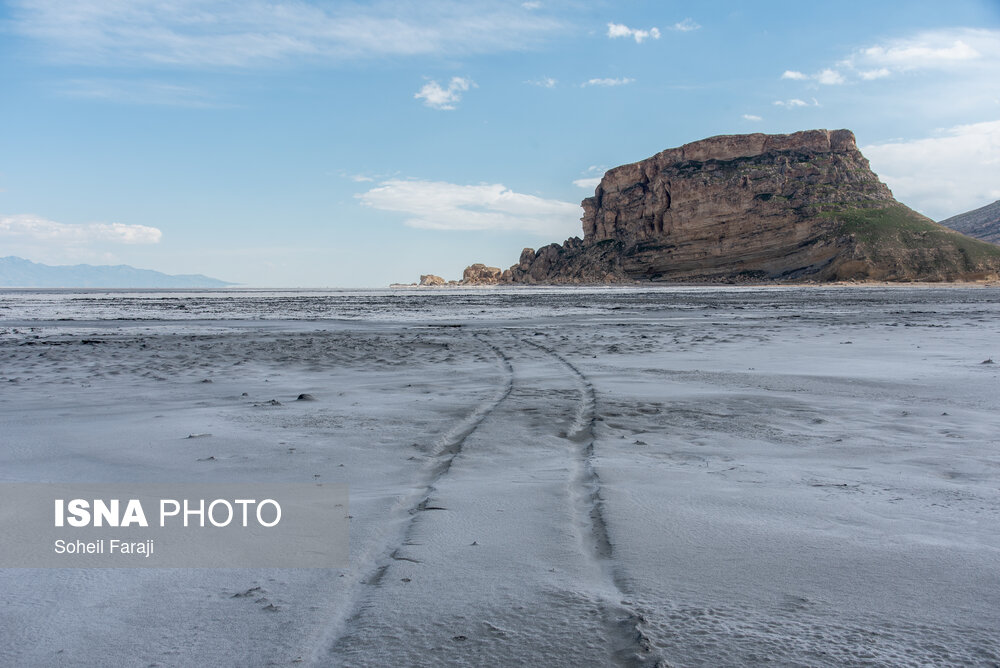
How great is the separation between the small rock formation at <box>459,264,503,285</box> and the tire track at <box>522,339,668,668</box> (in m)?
144

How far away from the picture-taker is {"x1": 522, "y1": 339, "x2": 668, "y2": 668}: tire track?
1.85 metres

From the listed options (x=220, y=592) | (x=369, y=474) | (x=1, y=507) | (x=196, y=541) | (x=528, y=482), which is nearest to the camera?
(x=220, y=592)

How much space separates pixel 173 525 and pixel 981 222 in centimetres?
16846

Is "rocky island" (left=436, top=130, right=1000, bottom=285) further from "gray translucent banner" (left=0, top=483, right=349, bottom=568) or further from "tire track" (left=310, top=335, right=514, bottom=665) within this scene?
"gray translucent banner" (left=0, top=483, right=349, bottom=568)

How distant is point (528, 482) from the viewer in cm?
353

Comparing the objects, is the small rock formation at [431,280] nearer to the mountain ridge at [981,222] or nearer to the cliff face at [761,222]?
the cliff face at [761,222]

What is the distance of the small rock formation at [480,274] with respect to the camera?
150887mm

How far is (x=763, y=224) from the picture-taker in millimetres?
91188

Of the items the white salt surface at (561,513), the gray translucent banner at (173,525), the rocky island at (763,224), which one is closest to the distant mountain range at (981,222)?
the rocky island at (763,224)

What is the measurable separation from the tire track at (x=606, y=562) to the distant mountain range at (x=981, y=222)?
146738mm

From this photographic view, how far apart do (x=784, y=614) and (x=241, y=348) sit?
1102 cm

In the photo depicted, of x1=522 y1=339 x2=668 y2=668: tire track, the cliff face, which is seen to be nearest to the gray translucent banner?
x1=522 y1=339 x2=668 y2=668: tire track

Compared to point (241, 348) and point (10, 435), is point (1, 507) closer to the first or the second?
point (10, 435)

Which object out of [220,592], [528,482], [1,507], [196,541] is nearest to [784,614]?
[528,482]
